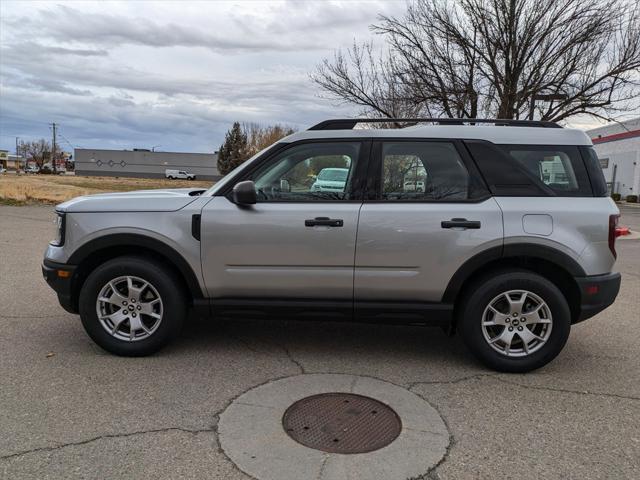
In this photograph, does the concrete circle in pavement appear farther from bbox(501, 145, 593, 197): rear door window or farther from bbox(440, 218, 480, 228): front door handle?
bbox(501, 145, 593, 197): rear door window

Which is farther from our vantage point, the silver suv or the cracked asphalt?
the silver suv

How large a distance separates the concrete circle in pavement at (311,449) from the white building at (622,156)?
4036 centimetres

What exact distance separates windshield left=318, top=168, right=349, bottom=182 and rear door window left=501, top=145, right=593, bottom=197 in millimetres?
1246

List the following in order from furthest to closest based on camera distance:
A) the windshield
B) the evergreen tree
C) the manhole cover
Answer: the evergreen tree
the windshield
the manhole cover

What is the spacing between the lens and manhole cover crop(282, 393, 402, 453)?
3.05 meters

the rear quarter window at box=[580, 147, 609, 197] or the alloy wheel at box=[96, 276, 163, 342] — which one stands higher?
the rear quarter window at box=[580, 147, 609, 197]

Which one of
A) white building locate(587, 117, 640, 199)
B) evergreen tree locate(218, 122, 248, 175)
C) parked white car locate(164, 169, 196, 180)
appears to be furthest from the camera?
parked white car locate(164, 169, 196, 180)

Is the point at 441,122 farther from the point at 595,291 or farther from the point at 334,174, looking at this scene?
the point at 595,291

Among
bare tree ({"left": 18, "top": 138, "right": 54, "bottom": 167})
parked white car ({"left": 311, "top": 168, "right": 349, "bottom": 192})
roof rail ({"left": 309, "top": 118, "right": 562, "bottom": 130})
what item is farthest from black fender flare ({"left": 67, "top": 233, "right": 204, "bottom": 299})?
bare tree ({"left": 18, "top": 138, "right": 54, "bottom": 167})

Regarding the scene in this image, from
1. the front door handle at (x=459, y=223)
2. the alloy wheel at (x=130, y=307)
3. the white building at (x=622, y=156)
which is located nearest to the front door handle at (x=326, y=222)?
the front door handle at (x=459, y=223)

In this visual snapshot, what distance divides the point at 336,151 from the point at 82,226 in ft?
6.91

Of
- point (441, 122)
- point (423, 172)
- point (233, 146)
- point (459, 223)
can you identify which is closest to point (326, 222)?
point (423, 172)

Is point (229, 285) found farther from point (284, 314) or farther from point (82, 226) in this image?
point (82, 226)

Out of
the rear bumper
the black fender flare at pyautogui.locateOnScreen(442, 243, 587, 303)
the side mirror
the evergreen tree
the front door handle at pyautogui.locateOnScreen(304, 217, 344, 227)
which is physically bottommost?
the rear bumper
